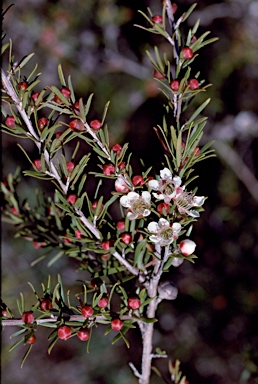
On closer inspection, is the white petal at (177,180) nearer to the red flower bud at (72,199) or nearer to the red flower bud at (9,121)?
the red flower bud at (72,199)

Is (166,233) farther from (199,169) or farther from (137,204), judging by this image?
(199,169)

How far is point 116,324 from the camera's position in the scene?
3.19ft

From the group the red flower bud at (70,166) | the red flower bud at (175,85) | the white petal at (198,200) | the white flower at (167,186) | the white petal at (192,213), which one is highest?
the red flower bud at (175,85)

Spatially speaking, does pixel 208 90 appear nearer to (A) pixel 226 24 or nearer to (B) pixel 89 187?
(A) pixel 226 24

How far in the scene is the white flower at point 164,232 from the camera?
90 cm

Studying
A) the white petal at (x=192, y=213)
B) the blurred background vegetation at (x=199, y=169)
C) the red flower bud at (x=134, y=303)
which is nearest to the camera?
the white petal at (x=192, y=213)

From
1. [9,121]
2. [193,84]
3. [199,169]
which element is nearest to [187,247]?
[193,84]

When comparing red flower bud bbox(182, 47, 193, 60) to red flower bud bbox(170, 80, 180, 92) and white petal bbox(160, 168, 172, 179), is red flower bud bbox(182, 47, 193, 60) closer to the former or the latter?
red flower bud bbox(170, 80, 180, 92)

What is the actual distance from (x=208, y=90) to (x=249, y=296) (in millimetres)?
1433

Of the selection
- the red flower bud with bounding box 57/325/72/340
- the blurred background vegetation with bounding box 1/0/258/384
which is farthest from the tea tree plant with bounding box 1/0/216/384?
the blurred background vegetation with bounding box 1/0/258/384

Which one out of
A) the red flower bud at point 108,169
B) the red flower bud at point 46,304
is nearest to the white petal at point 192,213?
the red flower bud at point 108,169

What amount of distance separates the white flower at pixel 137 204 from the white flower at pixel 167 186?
0.10ft

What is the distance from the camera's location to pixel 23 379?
11.4 ft

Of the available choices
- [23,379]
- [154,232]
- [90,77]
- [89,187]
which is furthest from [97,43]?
[23,379]
